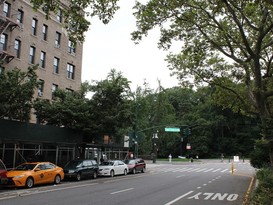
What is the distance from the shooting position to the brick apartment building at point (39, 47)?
32.6m

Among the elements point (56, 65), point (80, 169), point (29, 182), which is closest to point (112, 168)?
point (80, 169)

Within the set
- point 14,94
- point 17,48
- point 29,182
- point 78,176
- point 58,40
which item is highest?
point 58,40

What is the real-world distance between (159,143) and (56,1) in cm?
8428

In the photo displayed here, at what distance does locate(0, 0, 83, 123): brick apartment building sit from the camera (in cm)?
3259

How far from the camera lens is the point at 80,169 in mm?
26516

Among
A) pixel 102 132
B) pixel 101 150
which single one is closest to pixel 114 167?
pixel 102 132

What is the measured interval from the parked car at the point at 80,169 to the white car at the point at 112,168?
4.85ft

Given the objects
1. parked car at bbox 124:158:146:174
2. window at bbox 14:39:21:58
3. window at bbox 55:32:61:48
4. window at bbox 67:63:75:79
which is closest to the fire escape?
window at bbox 14:39:21:58

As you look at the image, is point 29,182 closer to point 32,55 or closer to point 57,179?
point 57,179

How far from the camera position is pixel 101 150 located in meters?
39.3

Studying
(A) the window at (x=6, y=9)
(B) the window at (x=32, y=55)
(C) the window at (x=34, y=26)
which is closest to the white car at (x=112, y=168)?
(B) the window at (x=32, y=55)

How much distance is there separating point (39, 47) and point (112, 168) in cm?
1449

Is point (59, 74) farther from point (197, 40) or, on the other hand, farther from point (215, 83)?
point (197, 40)

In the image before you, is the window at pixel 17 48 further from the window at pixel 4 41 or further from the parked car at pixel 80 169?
the parked car at pixel 80 169
